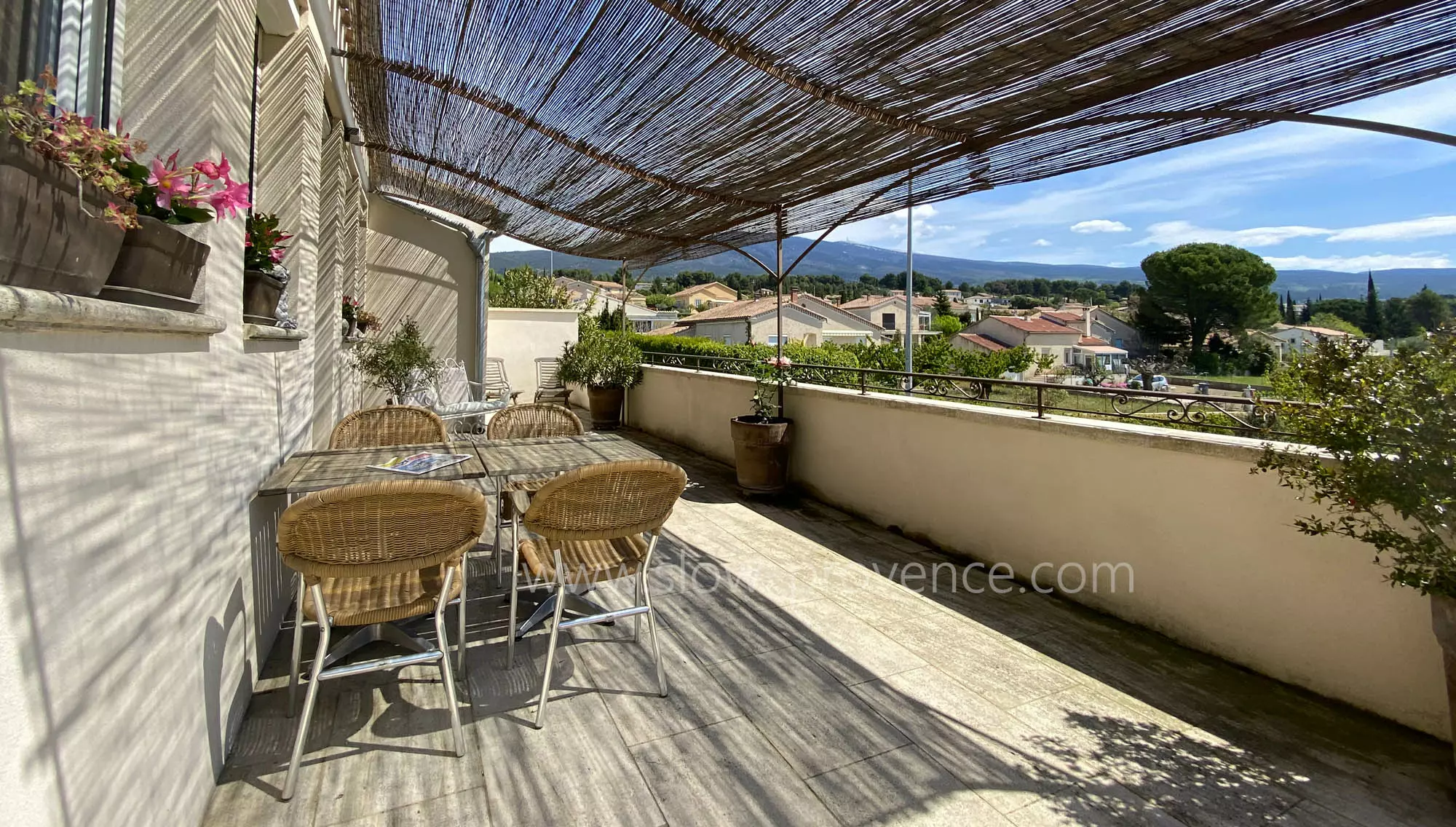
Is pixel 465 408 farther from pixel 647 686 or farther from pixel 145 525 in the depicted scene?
pixel 145 525

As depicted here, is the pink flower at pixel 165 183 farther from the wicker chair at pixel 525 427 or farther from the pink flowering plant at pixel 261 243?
the wicker chair at pixel 525 427

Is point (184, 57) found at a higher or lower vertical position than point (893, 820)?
higher

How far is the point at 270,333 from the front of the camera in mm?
2361

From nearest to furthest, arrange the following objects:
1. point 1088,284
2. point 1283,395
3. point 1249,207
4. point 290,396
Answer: point 1283,395, point 290,396, point 1088,284, point 1249,207

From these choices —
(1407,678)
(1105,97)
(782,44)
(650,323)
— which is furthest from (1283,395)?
(650,323)

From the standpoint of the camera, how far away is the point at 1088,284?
2739 inches

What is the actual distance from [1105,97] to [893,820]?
9.17 feet

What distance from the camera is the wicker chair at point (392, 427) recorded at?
320 centimetres

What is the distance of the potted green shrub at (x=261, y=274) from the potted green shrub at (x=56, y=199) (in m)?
1.15

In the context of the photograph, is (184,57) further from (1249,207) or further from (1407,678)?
(1249,207)

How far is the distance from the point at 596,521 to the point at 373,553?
2.12 feet

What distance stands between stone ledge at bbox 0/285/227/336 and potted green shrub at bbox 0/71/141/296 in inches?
1.3

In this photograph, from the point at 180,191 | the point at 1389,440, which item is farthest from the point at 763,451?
the point at 180,191

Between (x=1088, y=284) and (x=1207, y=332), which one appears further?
(x=1088, y=284)
